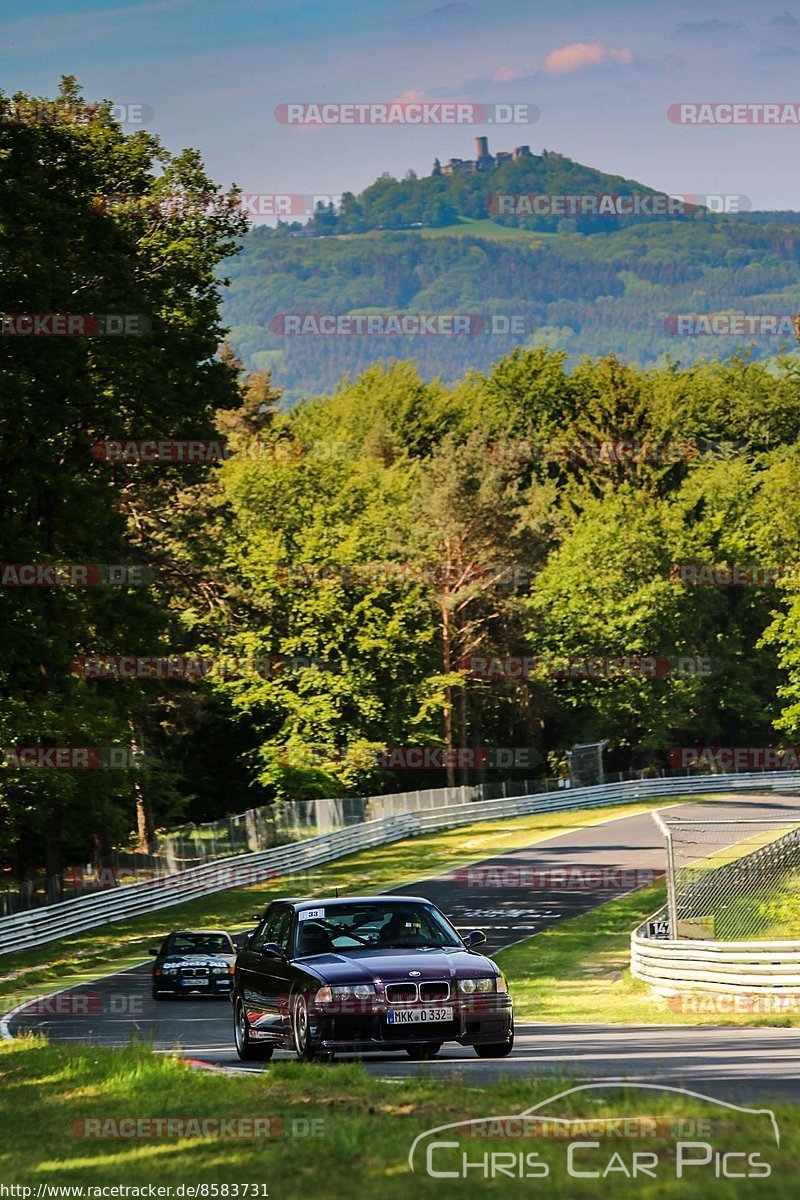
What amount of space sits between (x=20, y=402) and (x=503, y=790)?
3641 cm

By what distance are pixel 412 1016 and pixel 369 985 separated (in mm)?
417

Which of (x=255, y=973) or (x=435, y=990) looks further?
(x=255, y=973)

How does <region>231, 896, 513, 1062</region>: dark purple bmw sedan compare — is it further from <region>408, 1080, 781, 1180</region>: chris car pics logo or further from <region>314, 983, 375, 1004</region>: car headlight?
<region>408, 1080, 781, 1180</region>: chris car pics logo

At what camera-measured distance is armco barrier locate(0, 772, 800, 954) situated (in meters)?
37.0

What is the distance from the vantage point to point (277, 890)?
45.3m

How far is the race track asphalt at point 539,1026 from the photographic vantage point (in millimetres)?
11969

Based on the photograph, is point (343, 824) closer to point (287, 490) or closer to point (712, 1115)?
point (287, 490)

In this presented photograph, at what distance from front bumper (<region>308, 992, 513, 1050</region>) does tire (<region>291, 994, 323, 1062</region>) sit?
112 mm

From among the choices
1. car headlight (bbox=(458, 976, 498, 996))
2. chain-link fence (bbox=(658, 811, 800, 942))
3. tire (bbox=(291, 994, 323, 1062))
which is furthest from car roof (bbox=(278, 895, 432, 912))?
chain-link fence (bbox=(658, 811, 800, 942))

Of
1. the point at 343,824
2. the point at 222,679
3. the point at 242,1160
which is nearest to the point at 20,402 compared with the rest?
the point at 343,824

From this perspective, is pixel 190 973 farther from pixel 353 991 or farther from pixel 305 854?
pixel 305 854

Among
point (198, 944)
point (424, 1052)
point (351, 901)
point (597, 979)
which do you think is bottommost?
point (597, 979)

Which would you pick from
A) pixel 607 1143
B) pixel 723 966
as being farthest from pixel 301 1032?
pixel 723 966

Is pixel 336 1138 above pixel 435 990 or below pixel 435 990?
above
